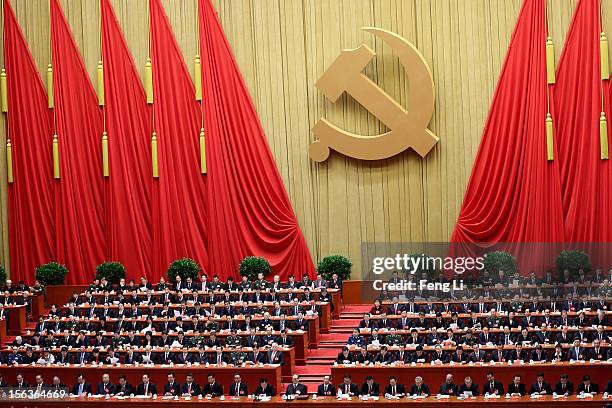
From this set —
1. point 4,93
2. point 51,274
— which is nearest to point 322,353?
point 51,274

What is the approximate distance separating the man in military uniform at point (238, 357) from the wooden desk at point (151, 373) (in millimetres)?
253

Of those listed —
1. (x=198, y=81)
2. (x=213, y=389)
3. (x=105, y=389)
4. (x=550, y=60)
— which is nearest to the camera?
(x=213, y=389)

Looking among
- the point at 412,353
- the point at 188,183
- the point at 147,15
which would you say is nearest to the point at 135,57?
the point at 147,15

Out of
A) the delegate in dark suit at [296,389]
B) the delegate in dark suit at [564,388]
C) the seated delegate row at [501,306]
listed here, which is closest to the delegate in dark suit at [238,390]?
the delegate in dark suit at [296,389]

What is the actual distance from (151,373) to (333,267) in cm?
524

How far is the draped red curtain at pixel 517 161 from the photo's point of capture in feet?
64.7

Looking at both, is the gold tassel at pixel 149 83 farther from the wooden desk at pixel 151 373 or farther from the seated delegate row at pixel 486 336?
the seated delegate row at pixel 486 336

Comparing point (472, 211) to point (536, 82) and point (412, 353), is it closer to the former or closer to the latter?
point (536, 82)

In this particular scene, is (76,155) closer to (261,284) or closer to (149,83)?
(149,83)

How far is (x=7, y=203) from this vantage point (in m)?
22.1

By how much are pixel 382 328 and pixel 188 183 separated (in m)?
6.46

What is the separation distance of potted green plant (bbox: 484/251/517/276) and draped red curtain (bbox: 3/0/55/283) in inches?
359

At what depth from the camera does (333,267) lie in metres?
20.0

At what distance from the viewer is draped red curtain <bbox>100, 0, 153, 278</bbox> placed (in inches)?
843
